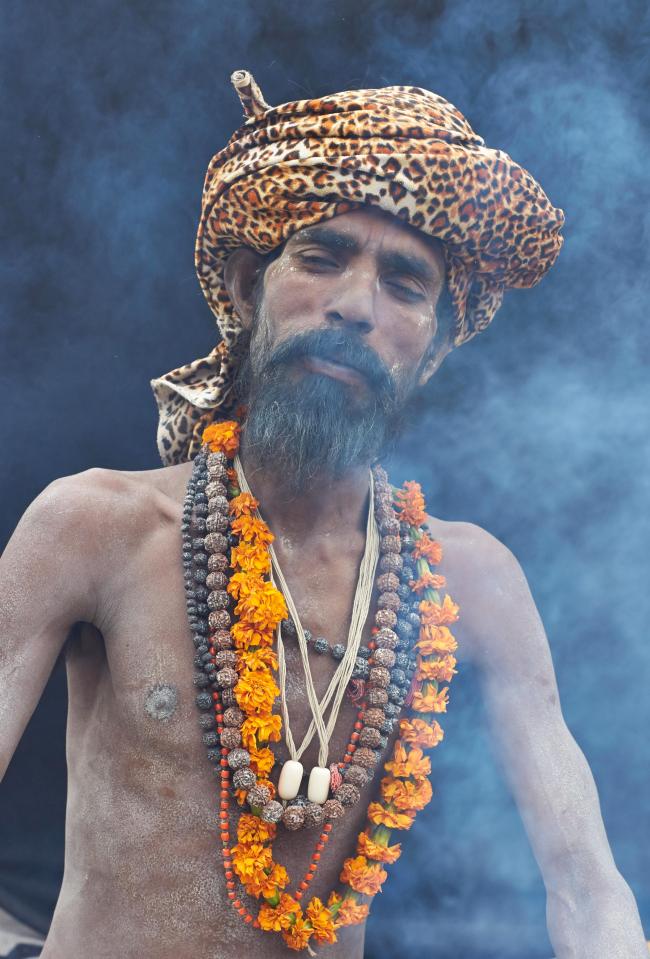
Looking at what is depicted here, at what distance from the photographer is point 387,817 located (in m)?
2.54

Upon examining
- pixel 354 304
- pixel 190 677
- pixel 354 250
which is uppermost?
pixel 354 250

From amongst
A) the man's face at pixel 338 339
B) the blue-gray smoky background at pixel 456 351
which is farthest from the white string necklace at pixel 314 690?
the blue-gray smoky background at pixel 456 351

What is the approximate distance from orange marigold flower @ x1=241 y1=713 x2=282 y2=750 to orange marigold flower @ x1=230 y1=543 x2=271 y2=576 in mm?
317

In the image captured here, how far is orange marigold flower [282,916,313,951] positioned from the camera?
243 centimetres

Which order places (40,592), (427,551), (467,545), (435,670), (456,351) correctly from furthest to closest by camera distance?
(456,351), (467,545), (427,551), (435,670), (40,592)

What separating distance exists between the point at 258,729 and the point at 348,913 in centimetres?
49

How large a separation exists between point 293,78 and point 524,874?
2.86 meters

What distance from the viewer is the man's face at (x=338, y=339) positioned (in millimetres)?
2533

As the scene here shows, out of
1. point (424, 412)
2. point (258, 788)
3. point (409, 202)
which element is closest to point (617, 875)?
point (258, 788)

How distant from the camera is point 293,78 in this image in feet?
12.1

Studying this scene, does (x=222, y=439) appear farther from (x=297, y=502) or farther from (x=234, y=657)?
(x=234, y=657)

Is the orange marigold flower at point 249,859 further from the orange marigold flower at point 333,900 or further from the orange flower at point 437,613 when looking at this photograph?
the orange flower at point 437,613

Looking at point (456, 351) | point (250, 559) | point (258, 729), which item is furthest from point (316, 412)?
point (456, 351)

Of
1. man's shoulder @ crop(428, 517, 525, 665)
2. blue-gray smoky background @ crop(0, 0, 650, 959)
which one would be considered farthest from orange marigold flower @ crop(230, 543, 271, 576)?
blue-gray smoky background @ crop(0, 0, 650, 959)
